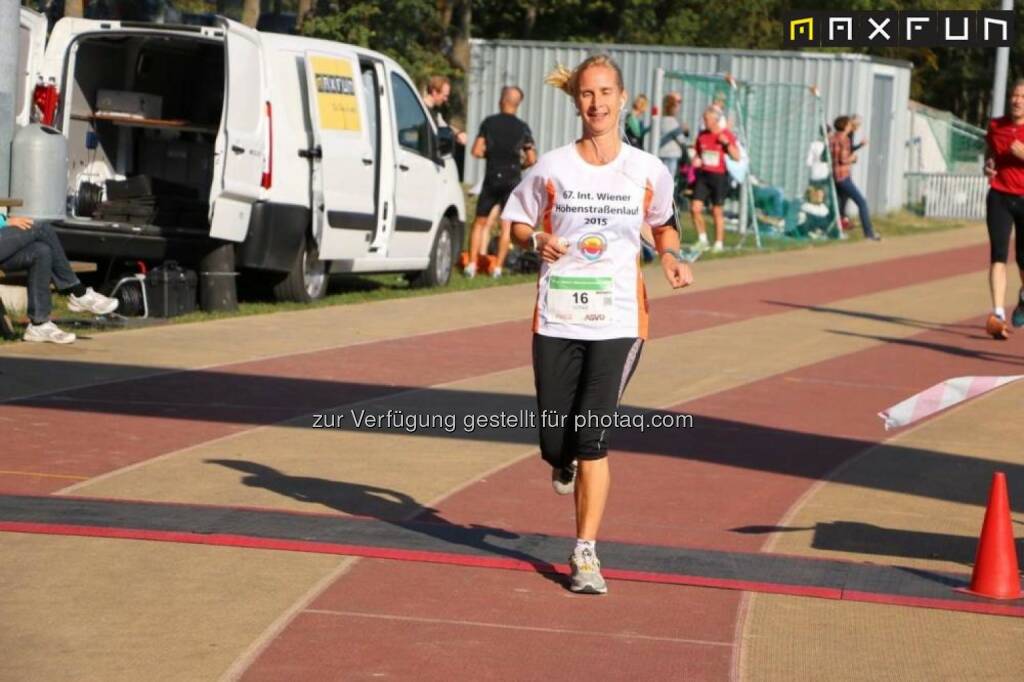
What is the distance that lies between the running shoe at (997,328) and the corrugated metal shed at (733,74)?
595 inches

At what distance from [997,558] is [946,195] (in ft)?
104

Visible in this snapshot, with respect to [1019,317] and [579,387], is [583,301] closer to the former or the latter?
[579,387]

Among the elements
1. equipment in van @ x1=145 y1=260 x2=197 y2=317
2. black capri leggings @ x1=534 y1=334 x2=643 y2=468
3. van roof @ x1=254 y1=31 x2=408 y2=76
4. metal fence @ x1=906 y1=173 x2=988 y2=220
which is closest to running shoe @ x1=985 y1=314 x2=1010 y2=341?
van roof @ x1=254 y1=31 x2=408 y2=76

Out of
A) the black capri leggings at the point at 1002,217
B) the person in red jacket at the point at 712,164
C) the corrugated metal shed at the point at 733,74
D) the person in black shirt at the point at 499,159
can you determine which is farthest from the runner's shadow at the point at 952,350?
the corrugated metal shed at the point at 733,74

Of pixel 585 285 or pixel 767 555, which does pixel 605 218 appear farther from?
pixel 767 555

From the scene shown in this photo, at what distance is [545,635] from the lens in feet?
20.3

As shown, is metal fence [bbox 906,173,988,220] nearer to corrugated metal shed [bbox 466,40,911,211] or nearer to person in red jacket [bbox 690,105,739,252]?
corrugated metal shed [bbox 466,40,911,211]

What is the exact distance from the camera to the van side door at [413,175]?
55.7 feet

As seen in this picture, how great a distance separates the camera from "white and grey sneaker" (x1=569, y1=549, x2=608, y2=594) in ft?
21.9

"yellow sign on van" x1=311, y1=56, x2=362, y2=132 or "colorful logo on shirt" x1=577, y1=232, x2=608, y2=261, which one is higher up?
"yellow sign on van" x1=311, y1=56, x2=362, y2=132

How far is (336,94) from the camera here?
51.4 feet

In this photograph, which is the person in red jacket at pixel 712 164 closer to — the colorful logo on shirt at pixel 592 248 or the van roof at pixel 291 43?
the van roof at pixel 291 43

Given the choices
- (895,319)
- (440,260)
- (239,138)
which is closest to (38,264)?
(239,138)

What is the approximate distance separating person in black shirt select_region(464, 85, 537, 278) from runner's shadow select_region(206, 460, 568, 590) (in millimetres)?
10583
